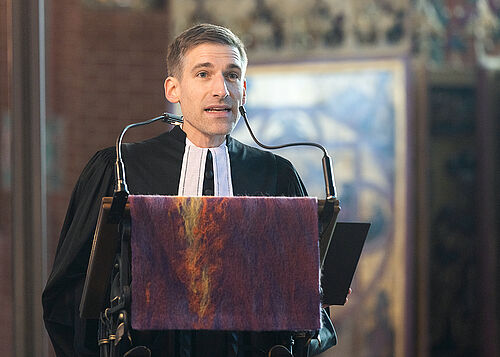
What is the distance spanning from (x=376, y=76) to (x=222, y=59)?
2953 millimetres

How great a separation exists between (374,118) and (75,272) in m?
3.07

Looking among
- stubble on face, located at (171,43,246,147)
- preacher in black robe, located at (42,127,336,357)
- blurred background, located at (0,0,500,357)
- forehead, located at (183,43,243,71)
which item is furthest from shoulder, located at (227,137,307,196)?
blurred background, located at (0,0,500,357)

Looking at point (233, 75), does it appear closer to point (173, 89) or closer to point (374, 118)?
point (173, 89)

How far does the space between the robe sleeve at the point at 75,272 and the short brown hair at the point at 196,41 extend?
27cm

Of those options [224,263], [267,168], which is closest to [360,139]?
[267,168]

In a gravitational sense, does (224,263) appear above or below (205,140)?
below

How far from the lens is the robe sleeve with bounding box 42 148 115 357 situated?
6.32 feet

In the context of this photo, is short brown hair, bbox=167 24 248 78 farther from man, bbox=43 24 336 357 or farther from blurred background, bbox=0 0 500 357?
blurred background, bbox=0 0 500 357

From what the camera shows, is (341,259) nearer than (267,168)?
Yes

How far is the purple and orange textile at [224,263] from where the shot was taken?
1.65m

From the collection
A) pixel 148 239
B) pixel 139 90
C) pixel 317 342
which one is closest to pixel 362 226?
pixel 317 342

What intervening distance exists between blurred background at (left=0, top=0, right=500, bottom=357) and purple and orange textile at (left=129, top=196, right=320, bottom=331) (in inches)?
118

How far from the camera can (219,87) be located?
6.17ft

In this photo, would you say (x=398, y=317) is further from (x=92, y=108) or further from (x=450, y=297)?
(x=92, y=108)
